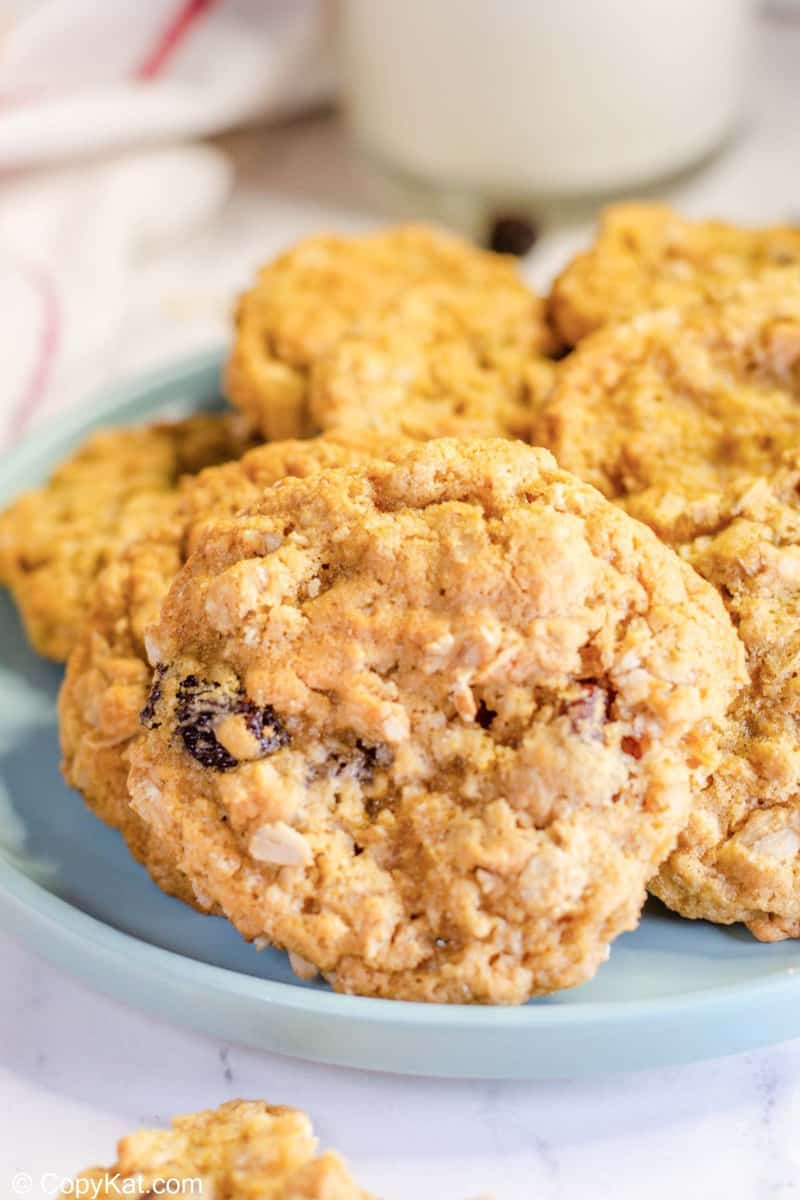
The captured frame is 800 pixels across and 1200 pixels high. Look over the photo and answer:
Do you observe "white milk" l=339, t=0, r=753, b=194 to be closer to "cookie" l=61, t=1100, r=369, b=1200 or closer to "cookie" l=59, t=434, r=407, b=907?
"cookie" l=59, t=434, r=407, b=907

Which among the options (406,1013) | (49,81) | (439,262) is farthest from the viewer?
(49,81)

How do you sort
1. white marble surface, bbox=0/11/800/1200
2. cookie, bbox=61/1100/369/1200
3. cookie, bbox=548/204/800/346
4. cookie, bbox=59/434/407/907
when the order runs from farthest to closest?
1. cookie, bbox=548/204/800/346
2. cookie, bbox=59/434/407/907
3. white marble surface, bbox=0/11/800/1200
4. cookie, bbox=61/1100/369/1200

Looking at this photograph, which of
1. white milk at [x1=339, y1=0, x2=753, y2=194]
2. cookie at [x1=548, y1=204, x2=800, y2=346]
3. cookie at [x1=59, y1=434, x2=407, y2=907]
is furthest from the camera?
white milk at [x1=339, y1=0, x2=753, y2=194]

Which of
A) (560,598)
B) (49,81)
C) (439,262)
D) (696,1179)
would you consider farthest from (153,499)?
(49,81)

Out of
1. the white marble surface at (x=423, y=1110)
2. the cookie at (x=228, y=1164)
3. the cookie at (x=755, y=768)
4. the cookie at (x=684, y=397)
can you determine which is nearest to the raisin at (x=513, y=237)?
the cookie at (x=684, y=397)

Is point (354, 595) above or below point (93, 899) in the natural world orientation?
above

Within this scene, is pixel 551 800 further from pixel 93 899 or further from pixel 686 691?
pixel 93 899

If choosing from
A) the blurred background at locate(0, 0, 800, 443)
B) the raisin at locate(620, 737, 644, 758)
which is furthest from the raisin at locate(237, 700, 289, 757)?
the blurred background at locate(0, 0, 800, 443)
